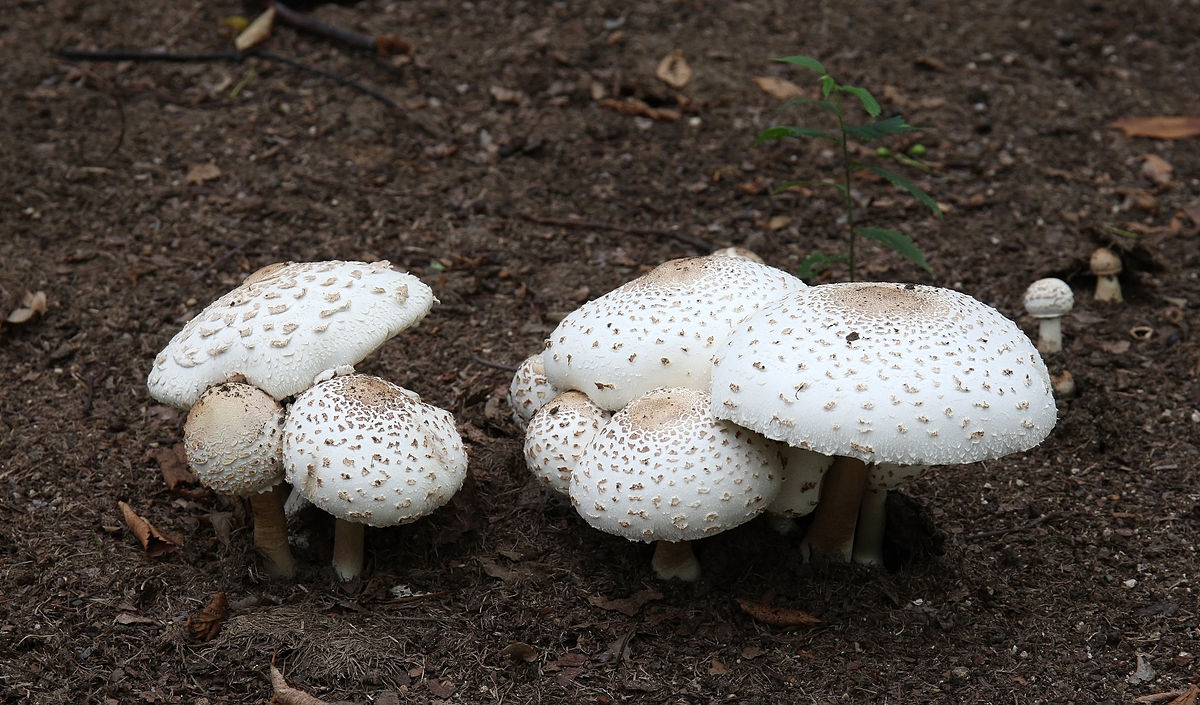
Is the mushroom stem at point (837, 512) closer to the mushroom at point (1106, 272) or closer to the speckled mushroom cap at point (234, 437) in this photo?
the speckled mushroom cap at point (234, 437)

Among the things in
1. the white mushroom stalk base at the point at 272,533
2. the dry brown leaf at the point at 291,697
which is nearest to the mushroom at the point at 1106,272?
the white mushroom stalk base at the point at 272,533

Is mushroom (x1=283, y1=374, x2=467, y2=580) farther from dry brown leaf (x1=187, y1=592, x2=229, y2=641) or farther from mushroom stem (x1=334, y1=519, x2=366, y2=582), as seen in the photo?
dry brown leaf (x1=187, y1=592, x2=229, y2=641)

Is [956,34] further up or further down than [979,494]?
further up

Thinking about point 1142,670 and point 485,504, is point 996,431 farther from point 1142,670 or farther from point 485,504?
point 485,504

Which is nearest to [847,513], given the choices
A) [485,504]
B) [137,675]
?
[485,504]

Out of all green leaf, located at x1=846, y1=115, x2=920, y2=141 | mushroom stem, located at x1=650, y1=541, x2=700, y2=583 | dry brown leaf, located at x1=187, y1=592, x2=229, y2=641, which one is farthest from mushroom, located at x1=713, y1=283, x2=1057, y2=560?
dry brown leaf, located at x1=187, y1=592, x2=229, y2=641

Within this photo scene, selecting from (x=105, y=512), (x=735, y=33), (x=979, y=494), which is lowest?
(x=105, y=512)
